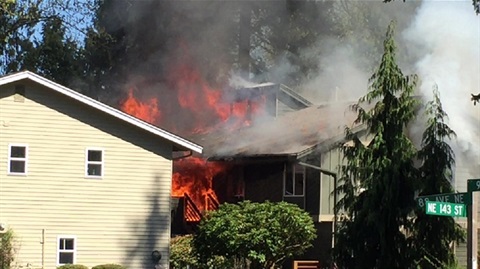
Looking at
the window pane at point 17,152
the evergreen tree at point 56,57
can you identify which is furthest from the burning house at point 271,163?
the evergreen tree at point 56,57

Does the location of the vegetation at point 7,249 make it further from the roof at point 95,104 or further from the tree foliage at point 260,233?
the tree foliage at point 260,233

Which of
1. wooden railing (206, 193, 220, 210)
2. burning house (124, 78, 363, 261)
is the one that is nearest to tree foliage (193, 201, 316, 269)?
burning house (124, 78, 363, 261)

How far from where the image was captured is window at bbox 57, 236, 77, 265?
26062 mm

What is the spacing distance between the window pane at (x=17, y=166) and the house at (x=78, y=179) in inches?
1.1

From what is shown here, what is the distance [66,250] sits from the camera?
1029 inches

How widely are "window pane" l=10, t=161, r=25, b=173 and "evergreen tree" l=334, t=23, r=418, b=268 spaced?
1073 centimetres

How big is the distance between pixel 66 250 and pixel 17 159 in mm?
2956

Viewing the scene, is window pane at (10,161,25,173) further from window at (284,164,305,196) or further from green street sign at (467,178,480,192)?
green street sign at (467,178,480,192)

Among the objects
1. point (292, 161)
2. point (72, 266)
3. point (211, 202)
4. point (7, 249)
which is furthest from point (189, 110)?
point (72, 266)

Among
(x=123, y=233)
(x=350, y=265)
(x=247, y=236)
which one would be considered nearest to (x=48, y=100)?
(x=123, y=233)

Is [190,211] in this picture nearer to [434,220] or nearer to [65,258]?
[65,258]

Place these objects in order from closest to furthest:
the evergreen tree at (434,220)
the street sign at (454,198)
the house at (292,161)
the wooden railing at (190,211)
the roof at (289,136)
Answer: the street sign at (454,198) → the evergreen tree at (434,220) → the house at (292,161) → the roof at (289,136) → the wooden railing at (190,211)

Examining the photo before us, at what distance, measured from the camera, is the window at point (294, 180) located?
31.7 meters

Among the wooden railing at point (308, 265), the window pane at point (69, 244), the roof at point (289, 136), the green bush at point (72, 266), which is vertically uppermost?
the roof at point (289, 136)
